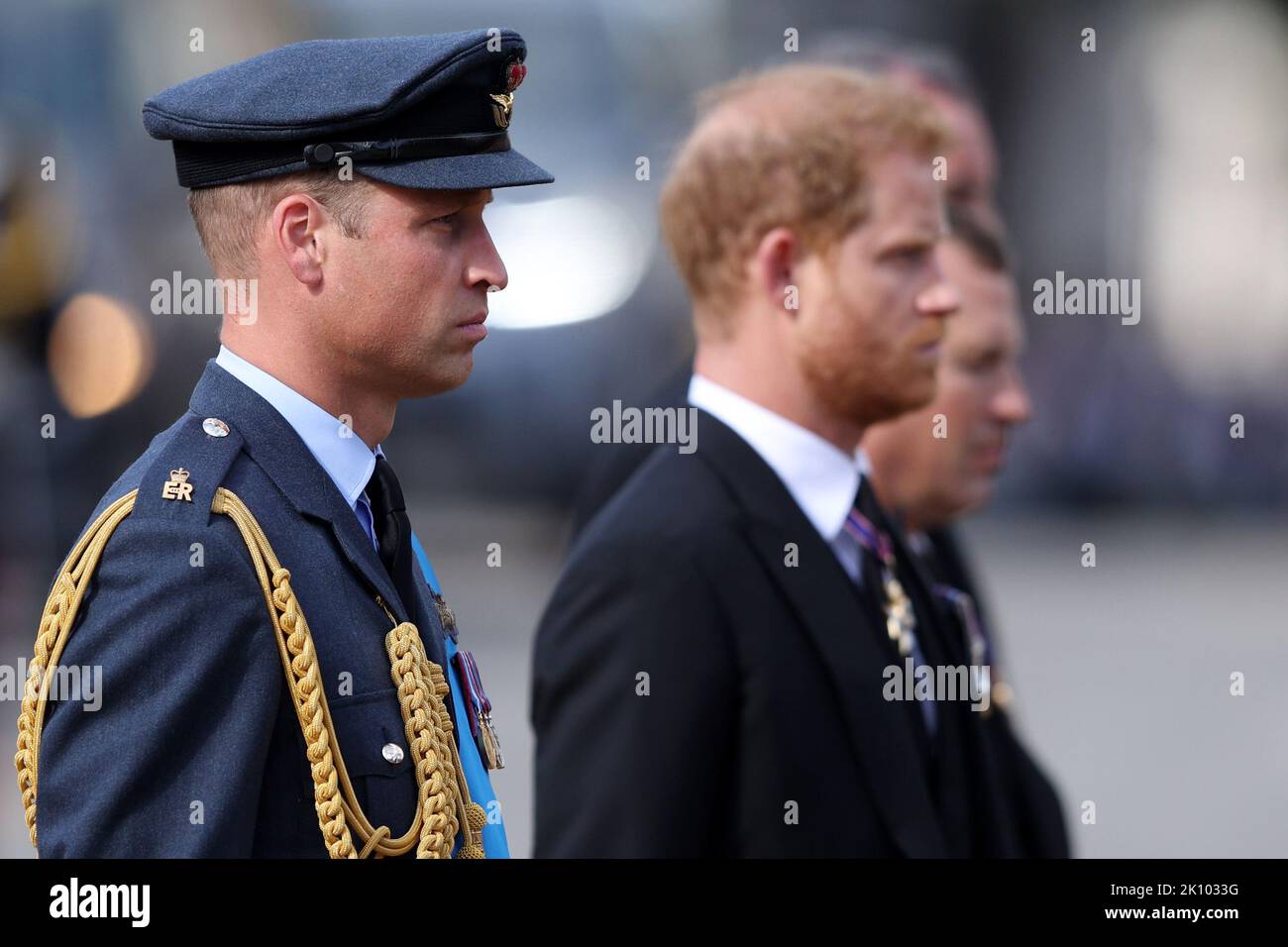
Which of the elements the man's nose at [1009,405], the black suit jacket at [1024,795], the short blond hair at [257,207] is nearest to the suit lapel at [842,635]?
the black suit jacket at [1024,795]

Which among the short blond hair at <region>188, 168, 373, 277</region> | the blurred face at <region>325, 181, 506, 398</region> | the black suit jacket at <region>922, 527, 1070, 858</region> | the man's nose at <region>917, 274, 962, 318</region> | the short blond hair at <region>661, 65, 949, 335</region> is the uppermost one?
the short blond hair at <region>661, 65, 949, 335</region>

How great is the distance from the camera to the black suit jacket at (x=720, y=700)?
276 centimetres

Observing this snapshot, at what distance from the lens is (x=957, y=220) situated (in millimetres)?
4535

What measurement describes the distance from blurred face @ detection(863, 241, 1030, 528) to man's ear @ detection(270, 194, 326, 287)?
2.26 m

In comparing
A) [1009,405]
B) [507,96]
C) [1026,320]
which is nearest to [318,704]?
[507,96]

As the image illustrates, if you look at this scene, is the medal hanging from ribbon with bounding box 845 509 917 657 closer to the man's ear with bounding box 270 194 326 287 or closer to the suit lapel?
the suit lapel

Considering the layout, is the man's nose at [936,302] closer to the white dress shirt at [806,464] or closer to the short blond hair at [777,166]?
the short blond hair at [777,166]

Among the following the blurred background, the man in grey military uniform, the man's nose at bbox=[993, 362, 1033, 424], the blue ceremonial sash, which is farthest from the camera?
the blurred background

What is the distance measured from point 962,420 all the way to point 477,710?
227 centimetres

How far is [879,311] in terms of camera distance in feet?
10.4

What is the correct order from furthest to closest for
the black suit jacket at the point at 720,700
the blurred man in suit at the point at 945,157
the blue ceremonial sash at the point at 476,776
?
the blurred man in suit at the point at 945,157 → the black suit jacket at the point at 720,700 → the blue ceremonial sash at the point at 476,776

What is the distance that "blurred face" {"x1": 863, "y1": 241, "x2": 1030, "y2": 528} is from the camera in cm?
418

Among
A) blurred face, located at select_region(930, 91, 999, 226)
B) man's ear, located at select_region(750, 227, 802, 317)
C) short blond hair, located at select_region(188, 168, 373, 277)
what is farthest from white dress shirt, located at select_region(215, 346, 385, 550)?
blurred face, located at select_region(930, 91, 999, 226)

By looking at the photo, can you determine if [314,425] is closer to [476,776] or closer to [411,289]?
[411,289]
